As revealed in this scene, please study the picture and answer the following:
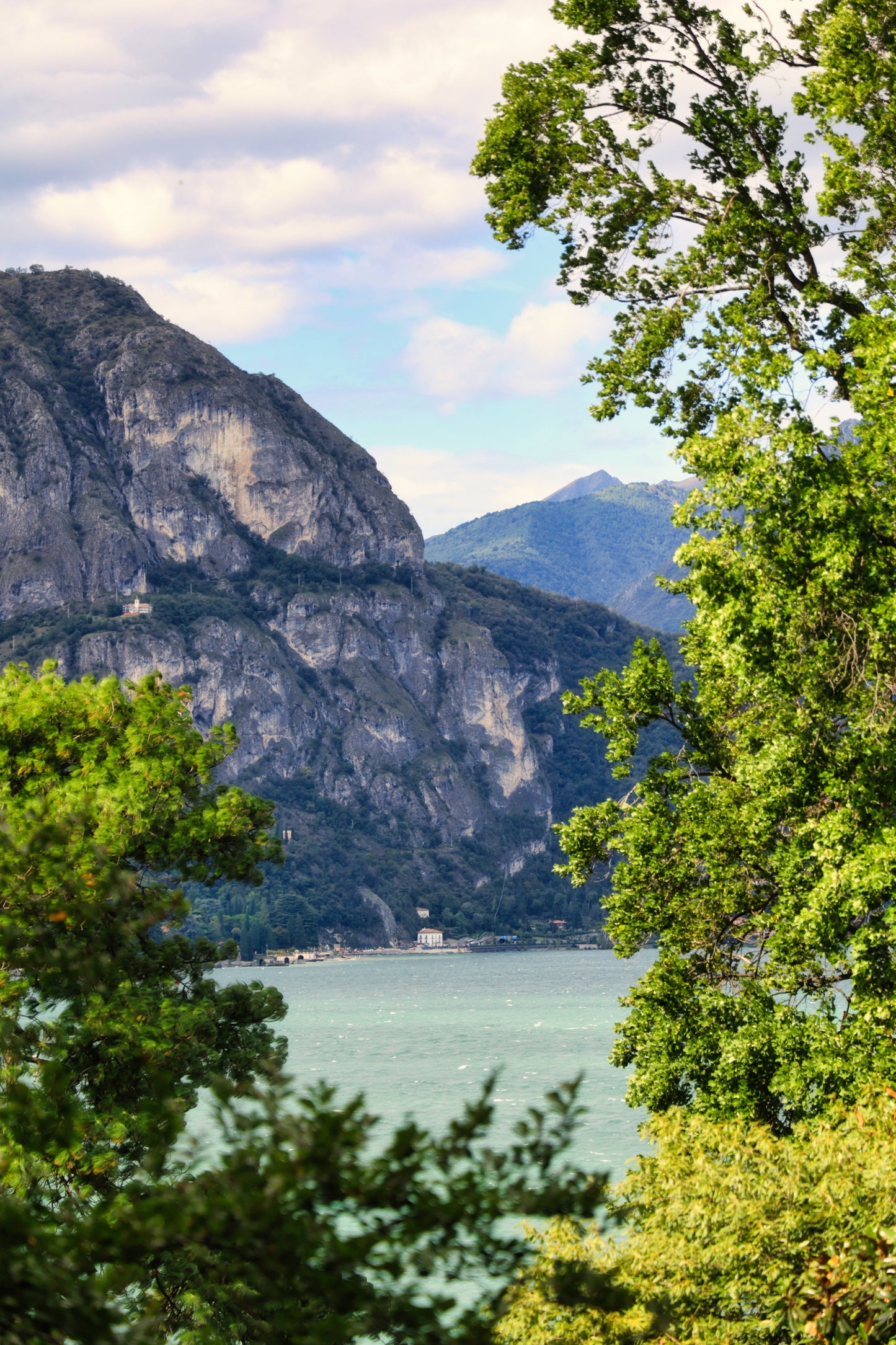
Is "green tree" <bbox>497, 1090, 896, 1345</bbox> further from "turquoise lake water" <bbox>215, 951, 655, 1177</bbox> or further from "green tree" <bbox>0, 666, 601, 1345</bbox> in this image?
"green tree" <bbox>0, 666, 601, 1345</bbox>

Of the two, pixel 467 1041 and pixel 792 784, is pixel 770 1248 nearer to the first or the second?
pixel 792 784

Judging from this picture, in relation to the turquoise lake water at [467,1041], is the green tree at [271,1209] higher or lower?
higher

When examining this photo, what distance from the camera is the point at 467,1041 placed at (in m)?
91.4

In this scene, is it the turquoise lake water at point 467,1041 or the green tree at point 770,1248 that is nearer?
the green tree at point 770,1248

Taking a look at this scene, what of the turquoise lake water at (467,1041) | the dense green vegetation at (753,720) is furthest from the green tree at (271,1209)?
the dense green vegetation at (753,720)

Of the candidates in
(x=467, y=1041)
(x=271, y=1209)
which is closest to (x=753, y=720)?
(x=271, y=1209)

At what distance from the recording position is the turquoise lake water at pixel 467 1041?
55.5 metres

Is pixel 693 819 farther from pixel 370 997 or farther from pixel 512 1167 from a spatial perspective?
pixel 370 997

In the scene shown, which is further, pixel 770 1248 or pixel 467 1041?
pixel 467 1041

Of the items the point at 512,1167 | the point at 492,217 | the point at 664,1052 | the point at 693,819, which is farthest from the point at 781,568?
the point at 512,1167

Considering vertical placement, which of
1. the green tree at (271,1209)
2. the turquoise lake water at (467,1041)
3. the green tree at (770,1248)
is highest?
the green tree at (271,1209)

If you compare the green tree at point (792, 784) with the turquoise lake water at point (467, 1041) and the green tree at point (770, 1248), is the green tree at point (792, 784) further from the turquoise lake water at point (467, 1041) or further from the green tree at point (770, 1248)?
the turquoise lake water at point (467, 1041)

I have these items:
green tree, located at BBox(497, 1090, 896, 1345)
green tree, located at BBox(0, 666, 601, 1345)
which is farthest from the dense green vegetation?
green tree, located at BBox(0, 666, 601, 1345)

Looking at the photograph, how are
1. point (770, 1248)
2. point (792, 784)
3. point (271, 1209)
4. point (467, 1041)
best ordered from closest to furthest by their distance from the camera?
point (271, 1209), point (770, 1248), point (792, 784), point (467, 1041)
